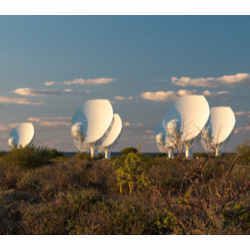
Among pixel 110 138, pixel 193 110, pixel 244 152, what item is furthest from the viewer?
pixel 110 138

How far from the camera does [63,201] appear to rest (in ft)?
22.5

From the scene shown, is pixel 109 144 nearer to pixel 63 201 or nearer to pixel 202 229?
pixel 63 201

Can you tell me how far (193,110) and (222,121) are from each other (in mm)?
6541

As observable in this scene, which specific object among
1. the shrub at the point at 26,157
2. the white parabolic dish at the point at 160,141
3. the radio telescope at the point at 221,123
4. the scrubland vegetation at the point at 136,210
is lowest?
the scrubland vegetation at the point at 136,210

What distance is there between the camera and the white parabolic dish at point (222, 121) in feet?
101

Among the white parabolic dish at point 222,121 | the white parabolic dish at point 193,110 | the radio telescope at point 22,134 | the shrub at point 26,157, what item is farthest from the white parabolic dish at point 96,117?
the shrub at point 26,157

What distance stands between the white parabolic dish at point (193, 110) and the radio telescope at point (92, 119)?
5.84 m

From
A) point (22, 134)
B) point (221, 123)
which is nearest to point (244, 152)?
point (221, 123)

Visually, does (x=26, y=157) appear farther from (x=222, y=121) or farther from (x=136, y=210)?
(x=222, y=121)

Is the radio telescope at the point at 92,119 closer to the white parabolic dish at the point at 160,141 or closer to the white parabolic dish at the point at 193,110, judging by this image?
the white parabolic dish at the point at 193,110

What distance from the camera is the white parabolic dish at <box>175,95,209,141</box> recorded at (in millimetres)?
26380

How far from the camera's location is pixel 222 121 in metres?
32.7

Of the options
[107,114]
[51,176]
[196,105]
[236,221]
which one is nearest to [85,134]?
[107,114]

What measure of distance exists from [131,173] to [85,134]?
58.5 feet
